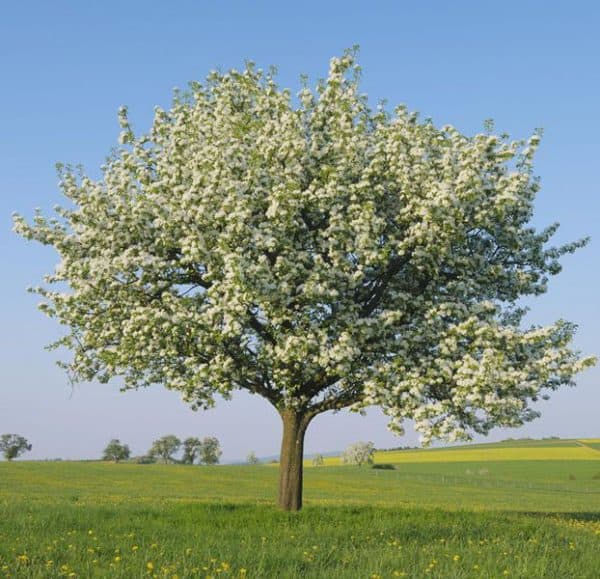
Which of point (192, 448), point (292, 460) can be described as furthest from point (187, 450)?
point (292, 460)

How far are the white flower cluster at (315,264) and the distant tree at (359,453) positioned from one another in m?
93.6

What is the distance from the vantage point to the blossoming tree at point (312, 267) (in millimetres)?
21922

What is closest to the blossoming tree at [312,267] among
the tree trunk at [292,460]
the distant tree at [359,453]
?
the tree trunk at [292,460]

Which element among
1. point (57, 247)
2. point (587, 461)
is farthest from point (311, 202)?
point (587, 461)

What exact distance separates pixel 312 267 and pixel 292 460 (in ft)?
21.8

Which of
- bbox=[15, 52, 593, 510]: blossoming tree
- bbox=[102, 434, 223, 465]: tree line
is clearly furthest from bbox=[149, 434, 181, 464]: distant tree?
bbox=[15, 52, 593, 510]: blossoming tree

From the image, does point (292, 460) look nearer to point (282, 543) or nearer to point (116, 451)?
point (282, 543)

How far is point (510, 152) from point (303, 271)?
8166 mm

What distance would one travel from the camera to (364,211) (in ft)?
73.0

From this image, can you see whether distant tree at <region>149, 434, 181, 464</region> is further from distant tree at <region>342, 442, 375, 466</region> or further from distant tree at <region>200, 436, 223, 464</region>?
distant tree at <region>342, 442, 375, 466</region>

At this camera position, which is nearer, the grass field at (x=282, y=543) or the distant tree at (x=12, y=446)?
the grass field at (x=282, y=543)

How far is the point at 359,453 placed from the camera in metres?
117

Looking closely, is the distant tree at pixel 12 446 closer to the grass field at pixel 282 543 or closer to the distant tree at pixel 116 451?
the distant tree at pixel 116 451

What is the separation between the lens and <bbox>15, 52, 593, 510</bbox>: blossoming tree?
21922 millimetres
